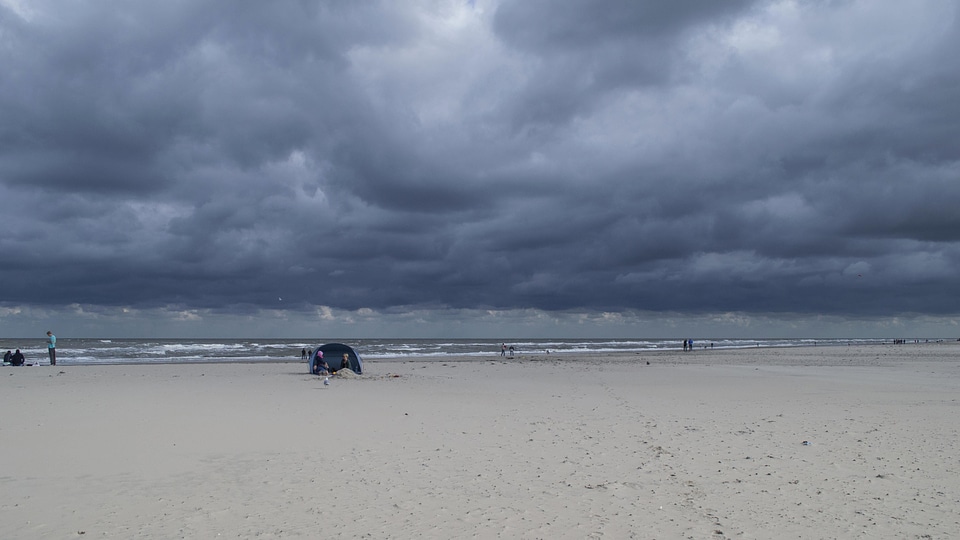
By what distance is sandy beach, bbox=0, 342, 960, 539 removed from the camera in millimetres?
6574

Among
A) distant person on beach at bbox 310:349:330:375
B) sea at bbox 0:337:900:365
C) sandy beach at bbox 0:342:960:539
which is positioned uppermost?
sandy beach at bbox 0:342:960:539

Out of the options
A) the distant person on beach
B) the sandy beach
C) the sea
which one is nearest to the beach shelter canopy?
the distant person on beach

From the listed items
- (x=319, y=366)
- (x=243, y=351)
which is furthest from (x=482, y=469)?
(x=243, y=351)

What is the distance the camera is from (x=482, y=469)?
9.02 m

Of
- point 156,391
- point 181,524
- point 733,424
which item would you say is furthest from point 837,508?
point 156,391

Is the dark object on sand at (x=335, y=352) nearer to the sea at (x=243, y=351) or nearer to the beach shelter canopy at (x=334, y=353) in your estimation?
the beach shelter canopy at (x=334, y=353)

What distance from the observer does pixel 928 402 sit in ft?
54.5

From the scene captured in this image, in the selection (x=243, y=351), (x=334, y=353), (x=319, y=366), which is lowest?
(x=243, y=351)

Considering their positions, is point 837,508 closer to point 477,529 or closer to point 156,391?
point 477,529

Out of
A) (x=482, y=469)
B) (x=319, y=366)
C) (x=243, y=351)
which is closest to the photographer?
(x=482, y=469)

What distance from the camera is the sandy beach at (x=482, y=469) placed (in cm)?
657

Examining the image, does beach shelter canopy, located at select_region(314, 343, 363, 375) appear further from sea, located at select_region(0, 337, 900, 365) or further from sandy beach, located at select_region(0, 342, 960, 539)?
sea, located at select_region(0, 337, 900, 365)

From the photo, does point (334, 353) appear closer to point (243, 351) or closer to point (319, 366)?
point (319, 366)

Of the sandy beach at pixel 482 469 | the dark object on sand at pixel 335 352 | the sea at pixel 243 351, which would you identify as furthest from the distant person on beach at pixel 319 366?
the sea at pixel 243 351
